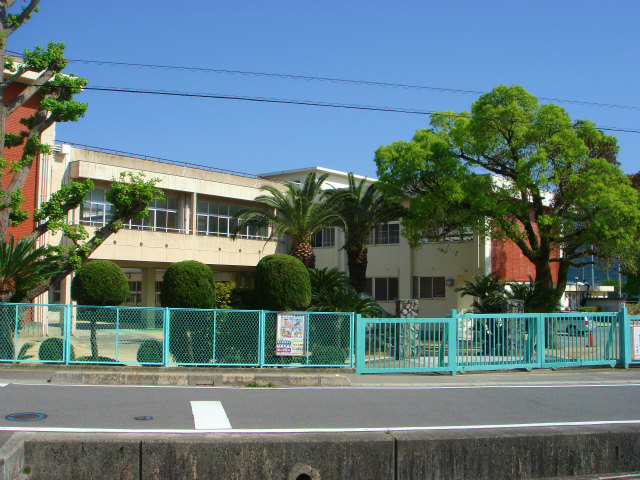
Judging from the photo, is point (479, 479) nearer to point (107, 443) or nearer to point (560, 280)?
point (107, 443)

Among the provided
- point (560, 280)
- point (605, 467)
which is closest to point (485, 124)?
point (560, 280)

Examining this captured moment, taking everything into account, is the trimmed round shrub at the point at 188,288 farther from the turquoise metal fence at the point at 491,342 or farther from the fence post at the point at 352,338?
the turquoise metal fence at the point at 491,342

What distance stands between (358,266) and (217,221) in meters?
14.0

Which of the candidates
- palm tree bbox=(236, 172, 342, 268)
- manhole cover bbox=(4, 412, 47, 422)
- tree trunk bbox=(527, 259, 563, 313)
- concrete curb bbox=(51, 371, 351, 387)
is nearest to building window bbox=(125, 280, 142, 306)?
palm tree bbox=(236, 172, 342, 268)

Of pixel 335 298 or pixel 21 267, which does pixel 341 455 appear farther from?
pixel 335 298

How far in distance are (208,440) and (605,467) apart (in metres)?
4.27

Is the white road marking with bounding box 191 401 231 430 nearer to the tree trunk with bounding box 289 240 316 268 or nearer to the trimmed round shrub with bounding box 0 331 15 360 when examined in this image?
the trimmed round shrub with bounding box 0 331 15 360

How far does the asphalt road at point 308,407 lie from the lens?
9.00 m

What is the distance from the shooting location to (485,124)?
25969 mm

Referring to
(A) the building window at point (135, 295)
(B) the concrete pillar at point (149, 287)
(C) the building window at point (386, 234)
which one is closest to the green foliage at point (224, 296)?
(C) the building window at point (386, 234)

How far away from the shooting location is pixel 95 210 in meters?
33.8

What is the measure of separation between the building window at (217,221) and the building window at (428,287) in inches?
406

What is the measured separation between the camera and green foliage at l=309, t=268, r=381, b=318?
20375 millimetres

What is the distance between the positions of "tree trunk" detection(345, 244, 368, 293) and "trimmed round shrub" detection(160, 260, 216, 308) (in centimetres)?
1296
